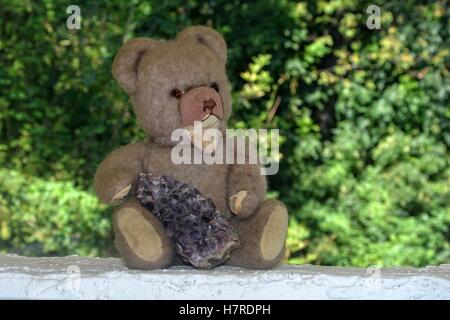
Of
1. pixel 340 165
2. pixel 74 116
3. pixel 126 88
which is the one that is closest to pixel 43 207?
pixel 74 116

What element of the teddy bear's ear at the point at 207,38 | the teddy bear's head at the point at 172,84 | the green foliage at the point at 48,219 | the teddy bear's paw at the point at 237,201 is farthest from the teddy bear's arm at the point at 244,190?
the green foliage at the point at 48,219

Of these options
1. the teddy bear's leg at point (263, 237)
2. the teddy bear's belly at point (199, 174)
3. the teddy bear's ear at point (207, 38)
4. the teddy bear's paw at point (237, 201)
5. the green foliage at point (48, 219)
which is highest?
the teddy bear's ear at point (207, 38)

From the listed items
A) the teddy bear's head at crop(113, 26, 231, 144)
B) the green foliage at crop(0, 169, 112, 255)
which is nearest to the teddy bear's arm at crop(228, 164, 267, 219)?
the teddy bear's head at crop(113, 26, 231, 144)

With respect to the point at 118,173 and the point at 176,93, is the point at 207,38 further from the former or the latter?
the point at 118,173

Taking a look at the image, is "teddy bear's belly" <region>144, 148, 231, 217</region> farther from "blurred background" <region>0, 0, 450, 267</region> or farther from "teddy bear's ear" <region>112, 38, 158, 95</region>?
"blurred background" <region>0, 0, 450, 267</region>

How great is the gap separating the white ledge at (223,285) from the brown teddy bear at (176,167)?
56 mm

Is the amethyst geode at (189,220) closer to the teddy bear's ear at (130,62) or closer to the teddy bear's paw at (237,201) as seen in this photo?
the teddy bear's paw at (237,201)

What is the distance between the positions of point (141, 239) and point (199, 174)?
178 mm

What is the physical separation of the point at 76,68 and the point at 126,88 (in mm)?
1656

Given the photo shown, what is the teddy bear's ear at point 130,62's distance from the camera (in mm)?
1706

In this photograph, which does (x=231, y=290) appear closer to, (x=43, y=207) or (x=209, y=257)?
(x=209, y=257)

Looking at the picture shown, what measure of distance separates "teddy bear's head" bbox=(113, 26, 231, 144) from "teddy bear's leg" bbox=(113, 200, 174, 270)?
0.17 m

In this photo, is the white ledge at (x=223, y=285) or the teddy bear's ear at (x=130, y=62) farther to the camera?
the teddy bear's ear at (x=130, y=62)

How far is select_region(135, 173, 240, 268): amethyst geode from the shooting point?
63.9 inches
